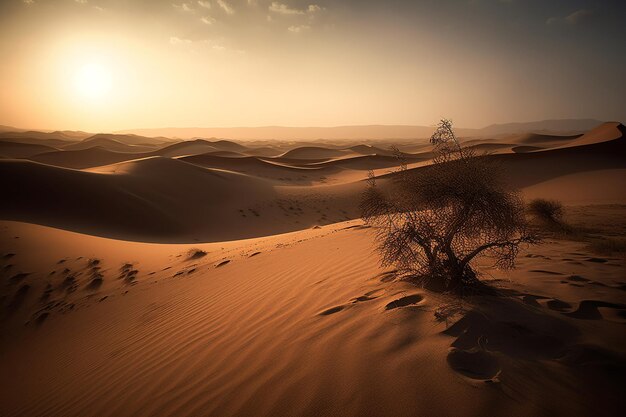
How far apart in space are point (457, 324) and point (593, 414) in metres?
1.04

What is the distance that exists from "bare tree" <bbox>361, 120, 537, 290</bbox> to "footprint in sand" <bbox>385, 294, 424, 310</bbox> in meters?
0.35

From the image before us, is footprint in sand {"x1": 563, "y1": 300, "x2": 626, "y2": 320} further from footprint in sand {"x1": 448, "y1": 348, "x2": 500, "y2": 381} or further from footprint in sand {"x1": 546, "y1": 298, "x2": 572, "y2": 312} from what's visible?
footprint in sand {"x1": 448, "y1": 348, "x2": 500, "y2": 381}

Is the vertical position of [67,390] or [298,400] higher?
[298,400]

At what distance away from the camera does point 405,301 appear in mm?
3340

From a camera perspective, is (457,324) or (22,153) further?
(22,153)

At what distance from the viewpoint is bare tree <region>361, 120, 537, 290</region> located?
3.22 m

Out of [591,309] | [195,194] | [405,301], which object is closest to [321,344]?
[405,301]

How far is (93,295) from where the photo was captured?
6141 mm

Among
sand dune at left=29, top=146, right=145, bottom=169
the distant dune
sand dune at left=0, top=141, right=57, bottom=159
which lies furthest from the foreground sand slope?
sand dune at left=0, top=141, right=57, bottom=159

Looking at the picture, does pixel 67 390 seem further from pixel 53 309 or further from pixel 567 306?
pixel 567 306

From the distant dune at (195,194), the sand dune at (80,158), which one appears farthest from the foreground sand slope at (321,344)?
the sand dune at (80,158)

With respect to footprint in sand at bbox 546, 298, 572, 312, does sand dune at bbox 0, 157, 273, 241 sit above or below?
below

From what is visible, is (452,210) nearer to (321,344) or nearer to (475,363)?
(475,363)

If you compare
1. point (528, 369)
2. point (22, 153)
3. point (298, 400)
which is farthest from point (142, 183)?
point (22, 153)
